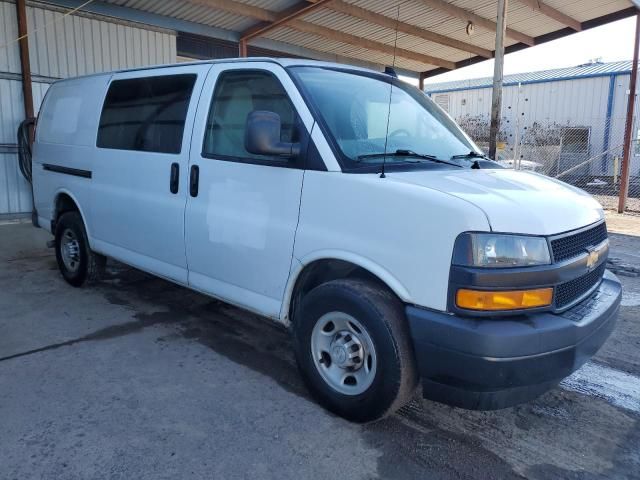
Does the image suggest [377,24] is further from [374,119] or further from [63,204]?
[374,119]

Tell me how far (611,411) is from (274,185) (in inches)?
100

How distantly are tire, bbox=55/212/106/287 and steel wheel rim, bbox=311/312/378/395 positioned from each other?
3.21 metres

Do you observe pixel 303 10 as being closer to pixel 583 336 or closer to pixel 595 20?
pixel 595 20

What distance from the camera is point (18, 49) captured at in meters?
9.30

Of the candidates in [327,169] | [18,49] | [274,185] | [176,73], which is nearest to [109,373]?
[274,185]

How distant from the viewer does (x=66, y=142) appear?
543 centimetres

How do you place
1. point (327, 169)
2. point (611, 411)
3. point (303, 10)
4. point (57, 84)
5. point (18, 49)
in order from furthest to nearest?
point (303, 10)
point (18, 49)
point (57, 84)
point (611, 411)
point (327, 169)

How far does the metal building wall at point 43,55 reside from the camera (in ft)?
30.5

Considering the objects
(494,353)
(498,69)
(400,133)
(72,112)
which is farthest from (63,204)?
(498,69)

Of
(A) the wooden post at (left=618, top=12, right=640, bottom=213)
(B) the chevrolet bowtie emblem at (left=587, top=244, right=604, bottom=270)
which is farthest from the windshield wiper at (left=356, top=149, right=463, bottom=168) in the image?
(A) the wooden post at (left=618, top=12, right=640, bottom=213)

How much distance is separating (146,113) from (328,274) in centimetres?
229

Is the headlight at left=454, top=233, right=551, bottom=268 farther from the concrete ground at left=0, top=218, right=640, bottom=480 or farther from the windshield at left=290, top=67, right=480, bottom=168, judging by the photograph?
the concrete ground at left=0, top=218, right=640, bottom=480

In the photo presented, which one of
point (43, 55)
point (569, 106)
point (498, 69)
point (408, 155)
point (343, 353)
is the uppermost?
point (569, 106)

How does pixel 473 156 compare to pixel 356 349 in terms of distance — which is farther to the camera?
pixel 473 156
